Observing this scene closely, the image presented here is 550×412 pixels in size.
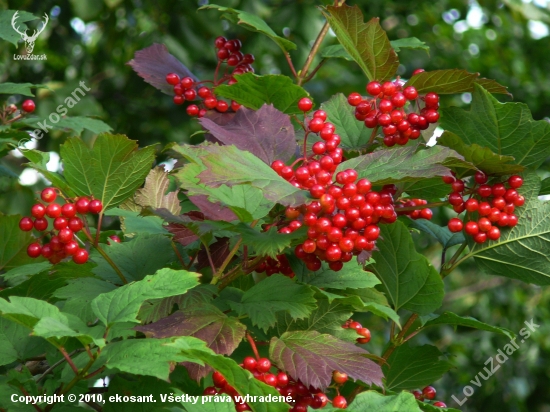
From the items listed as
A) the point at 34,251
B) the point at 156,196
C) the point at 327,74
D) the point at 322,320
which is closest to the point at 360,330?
the point at 322,320

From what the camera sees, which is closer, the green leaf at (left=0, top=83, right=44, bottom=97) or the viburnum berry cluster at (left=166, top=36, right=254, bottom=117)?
the viburnum berry cluster at (left=166, top=36, right=254, bottom=117)

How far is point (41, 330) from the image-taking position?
69cm

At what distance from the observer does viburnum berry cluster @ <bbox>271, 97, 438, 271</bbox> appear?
31.5 inches

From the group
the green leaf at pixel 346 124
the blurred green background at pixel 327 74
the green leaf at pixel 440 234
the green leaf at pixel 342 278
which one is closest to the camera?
the green leaf at pixel 342 278

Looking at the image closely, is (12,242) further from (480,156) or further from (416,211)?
(480,156)

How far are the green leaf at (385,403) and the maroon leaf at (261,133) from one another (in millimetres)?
322

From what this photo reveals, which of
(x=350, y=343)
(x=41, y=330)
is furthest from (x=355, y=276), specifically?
(x=41, y=330)

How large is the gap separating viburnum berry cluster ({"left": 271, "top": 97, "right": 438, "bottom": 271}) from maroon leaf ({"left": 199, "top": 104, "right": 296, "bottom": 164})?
1.4 inches

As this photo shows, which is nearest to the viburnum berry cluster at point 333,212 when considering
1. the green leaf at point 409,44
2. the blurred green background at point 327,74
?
the green leaf at point 409,44

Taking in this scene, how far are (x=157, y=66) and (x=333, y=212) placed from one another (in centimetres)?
61

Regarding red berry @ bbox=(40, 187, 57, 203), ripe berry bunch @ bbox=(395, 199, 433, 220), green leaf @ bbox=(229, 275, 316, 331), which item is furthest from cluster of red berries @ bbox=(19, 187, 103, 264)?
ripe berry bunch @ bbox=(395, 199, 433, 220)

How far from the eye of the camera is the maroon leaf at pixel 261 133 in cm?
90

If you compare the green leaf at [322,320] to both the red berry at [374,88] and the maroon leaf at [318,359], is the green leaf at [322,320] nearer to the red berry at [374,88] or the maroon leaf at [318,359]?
the maroon leaf at [318,359]

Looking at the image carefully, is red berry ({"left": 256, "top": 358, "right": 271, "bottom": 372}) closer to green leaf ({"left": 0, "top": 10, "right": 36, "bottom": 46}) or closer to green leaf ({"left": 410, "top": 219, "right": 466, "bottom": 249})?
green leaf ({"left": 410, "top": 219, "right": 466, "bottom": 249})
